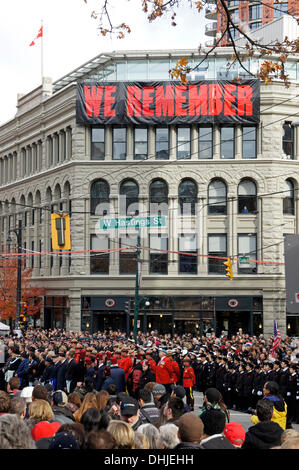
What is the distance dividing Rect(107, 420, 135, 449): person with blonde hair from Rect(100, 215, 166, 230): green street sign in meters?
34.4

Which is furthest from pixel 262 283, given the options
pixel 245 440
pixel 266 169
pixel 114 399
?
pixel 245 440

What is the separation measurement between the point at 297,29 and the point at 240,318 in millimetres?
26104

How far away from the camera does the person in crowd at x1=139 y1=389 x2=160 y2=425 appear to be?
34.6ft

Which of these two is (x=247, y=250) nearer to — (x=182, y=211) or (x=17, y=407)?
(x=182, y=211)

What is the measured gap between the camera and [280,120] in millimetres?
46469

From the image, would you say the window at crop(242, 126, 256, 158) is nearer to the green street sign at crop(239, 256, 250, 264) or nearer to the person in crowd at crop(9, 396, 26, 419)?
the green street sign at crop(239, 256, 250, 264)

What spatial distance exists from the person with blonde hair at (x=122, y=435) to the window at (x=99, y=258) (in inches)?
1648

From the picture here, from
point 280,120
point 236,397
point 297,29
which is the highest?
point 297,29

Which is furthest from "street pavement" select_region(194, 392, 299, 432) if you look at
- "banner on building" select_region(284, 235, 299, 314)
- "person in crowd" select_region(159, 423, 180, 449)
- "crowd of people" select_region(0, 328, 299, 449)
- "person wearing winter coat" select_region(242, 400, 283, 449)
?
"person in crowd" select_region(159, 423, 180, 449)

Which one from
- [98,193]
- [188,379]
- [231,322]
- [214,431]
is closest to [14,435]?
[214,431]

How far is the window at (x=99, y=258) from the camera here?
48.1 m

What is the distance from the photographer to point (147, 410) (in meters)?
10.8

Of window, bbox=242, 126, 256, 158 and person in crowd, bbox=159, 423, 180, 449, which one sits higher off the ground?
window, bbox=242, 126, 256, 158

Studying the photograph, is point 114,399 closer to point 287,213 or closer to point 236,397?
point 236,397
